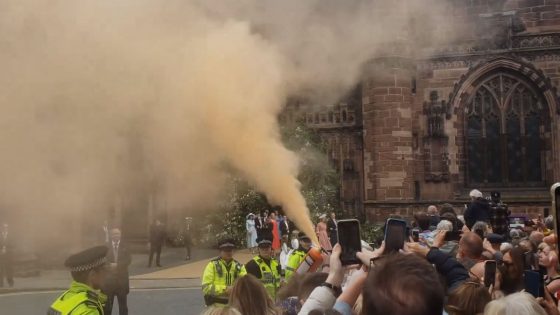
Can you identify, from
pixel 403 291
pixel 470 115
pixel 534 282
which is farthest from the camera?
pixel 470 115

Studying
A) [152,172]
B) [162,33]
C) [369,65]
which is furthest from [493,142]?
[162,33]

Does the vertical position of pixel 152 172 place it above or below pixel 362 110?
below

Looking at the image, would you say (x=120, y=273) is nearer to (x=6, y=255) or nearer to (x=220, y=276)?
(x=220, y=276)

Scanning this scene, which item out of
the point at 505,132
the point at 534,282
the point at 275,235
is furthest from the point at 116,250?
the point at 505,132

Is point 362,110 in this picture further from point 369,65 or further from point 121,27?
point 121,27

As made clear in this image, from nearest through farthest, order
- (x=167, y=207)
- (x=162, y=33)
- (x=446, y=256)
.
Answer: (x=446, y=256) → (x=162, y=33) → (x=167, y=207)

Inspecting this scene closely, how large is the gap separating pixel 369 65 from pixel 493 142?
17.4 ft

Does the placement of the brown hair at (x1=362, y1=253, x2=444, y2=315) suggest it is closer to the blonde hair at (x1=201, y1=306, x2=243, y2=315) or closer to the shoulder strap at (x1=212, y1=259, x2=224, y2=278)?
the blonde hair at (x1=201, y1=306, x2=243, y2=315)

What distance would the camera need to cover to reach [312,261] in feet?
18.6

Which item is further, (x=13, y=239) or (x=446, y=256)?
(x=13, y=239)

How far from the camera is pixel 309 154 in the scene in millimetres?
24234

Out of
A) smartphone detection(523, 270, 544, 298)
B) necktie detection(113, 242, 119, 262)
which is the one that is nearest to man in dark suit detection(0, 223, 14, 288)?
necktie detection(113, 242, 119, 262)

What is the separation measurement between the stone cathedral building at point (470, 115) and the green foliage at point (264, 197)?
1124 millimetres

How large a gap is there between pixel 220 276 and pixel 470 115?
57.6 feet
